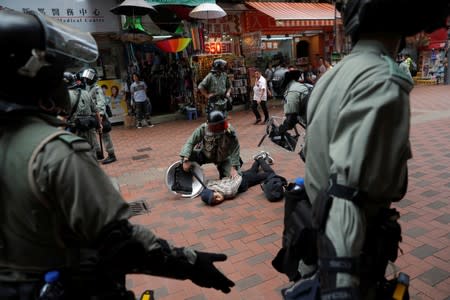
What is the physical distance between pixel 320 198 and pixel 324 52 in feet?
51.7

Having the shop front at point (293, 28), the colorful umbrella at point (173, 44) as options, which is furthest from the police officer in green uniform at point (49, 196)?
the shop front at point (293, 28)

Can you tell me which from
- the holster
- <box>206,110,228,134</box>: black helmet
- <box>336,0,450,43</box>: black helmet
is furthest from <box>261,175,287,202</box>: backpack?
<box>336,0,450,43</box>: black helmet

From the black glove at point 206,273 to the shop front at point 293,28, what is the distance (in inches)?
374

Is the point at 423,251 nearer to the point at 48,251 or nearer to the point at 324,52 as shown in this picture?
the point at 48,251

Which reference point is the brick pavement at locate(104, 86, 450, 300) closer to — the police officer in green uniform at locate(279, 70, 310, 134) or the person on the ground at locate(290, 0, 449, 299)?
the police officer in green uniform at locate(279, 70, 310, 134)

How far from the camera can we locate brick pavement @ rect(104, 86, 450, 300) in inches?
112

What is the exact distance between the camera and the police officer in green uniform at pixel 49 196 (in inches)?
48.0

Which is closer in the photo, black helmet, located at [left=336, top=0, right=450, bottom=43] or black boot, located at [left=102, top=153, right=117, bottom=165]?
black helmet, located at [left=336, top=0, right=450, bottom=43]

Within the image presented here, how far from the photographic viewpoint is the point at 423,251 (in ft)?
10.3

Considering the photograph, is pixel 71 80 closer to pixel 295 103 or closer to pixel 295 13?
pixel 295 103

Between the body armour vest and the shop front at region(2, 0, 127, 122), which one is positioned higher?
the shop front at region(2, 0, 127, 122)

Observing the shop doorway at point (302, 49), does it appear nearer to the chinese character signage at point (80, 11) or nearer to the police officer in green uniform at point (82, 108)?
the chinese character signage at point (80, 11)

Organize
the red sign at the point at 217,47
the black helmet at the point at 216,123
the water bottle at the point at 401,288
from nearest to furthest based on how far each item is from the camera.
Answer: the water bottle at the point at 401,288 → the black helmet at the point at 216,123 → the red sign at the point at 217,47

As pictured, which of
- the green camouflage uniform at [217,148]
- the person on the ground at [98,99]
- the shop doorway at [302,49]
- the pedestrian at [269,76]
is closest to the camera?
the green camouflage uniform at [217,148]
